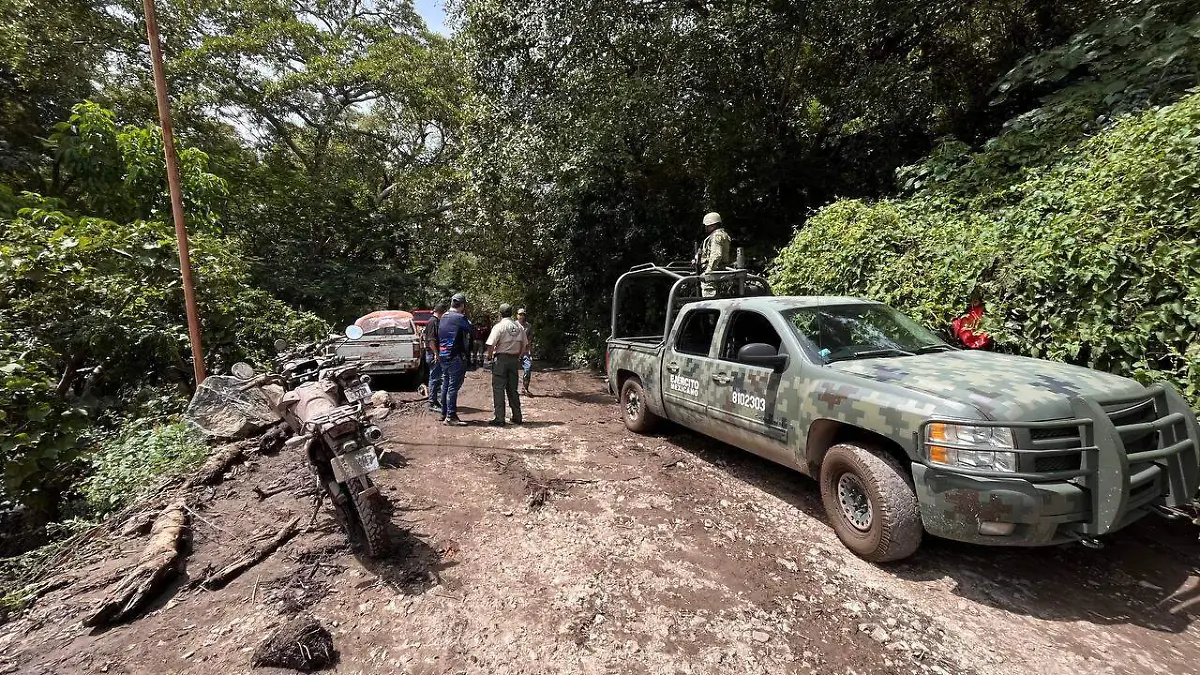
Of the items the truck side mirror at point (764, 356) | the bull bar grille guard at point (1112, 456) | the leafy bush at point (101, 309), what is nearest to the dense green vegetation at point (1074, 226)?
the bull bar grille guard at point (1112, 456)

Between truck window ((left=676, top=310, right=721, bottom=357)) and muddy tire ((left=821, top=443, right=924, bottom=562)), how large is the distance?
2.15 m

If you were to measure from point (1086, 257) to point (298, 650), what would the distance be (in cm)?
569

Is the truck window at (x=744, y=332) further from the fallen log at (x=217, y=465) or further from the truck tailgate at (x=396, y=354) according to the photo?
the truck tailgate at (x=396, y=354)

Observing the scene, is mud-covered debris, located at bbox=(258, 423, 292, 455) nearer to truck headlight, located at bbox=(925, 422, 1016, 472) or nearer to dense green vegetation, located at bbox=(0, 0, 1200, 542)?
dense green vegetation, located at bbox=(0, 0, 1200, 542)

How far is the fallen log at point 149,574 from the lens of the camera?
2826 mm

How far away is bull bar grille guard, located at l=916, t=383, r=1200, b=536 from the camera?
8.46 ft

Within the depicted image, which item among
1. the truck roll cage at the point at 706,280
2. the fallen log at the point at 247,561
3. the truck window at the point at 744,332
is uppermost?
the truck roll cage at the point at 706,280

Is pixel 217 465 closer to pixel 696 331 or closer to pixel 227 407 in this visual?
pixel 227 407

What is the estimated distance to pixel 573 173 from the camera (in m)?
11.6

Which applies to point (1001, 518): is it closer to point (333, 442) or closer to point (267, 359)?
point (333, 442)

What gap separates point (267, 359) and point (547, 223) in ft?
25.6

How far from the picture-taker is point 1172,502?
281 centimetres

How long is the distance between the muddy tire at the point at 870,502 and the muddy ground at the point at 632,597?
6.9 inches

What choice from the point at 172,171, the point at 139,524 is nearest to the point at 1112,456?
the point at 139,524
